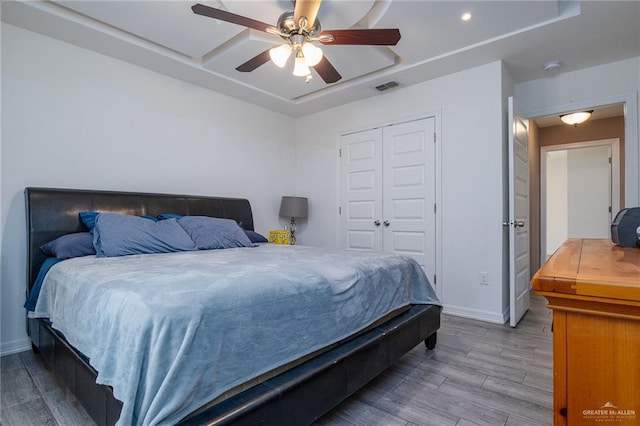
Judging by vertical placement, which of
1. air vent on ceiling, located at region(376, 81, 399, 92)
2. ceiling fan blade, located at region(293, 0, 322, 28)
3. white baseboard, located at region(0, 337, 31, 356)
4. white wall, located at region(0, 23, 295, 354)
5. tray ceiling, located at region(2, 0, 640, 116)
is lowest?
white baseboard, located at region(0, 337, 31, 356)

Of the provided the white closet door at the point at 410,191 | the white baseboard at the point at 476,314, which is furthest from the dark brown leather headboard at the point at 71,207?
the white baseboard at the point at 476,314

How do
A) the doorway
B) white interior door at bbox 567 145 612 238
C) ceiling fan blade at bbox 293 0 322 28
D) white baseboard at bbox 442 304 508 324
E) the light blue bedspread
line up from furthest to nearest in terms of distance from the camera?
white interior door at bbox 567 145 612 238
the doorway
white baseboard at bbox 442 304 508 324
ceiling fan blade at bbox 293 0 322 28
the light blue bedspread

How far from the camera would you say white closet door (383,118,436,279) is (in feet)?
11.9

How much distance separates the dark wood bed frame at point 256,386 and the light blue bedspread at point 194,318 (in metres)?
0.07

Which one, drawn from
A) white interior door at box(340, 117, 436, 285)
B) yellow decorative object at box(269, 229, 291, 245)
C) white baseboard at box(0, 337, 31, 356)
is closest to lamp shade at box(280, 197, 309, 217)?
yellow decorative object at box(269, 229, 291, 245)

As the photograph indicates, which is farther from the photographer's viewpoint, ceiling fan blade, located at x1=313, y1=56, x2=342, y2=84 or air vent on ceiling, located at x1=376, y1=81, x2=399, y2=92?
air vent on ceiling, located at x1=376, y1=81, x2=399, y2=92

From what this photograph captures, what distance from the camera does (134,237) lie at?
2393 mm

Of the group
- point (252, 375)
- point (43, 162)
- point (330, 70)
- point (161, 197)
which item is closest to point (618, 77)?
point (330, 70)

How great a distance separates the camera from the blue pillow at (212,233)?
2.80 meters

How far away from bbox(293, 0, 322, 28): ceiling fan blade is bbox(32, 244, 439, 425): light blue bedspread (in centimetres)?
155

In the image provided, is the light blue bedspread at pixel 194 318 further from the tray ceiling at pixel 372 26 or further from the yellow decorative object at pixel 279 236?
the yellow decorative object at pixel 279 236

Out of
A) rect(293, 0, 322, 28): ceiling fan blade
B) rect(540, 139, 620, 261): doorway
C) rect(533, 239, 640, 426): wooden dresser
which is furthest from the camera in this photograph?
rect(540, 139, 620, 261): doorway

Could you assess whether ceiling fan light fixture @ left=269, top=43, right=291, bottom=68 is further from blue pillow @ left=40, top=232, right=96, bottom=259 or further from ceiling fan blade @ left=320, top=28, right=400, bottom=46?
blue pillow @ left=40, top=232, right=96, bottom=259

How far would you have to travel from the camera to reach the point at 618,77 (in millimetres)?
3088
